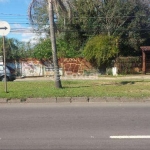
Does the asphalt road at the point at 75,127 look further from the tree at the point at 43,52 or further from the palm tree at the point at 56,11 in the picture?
the tree at the point at 43,52

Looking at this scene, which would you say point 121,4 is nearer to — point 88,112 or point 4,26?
point 4,26

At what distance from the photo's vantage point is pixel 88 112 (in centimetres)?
908

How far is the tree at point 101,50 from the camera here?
29.2 m

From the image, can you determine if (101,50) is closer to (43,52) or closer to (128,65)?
(128,65)

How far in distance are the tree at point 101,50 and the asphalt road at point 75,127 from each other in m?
19.0

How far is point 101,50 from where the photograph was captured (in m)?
29.0

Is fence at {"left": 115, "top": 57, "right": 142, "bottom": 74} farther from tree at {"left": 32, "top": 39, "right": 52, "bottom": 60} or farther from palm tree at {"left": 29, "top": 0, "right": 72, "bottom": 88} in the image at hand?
palm tree at {"left": 29, "top": 0, "right": 72, "bottom": 88}

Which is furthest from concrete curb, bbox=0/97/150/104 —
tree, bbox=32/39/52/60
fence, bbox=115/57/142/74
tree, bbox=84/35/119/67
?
tree, bbox=32/39/52/60

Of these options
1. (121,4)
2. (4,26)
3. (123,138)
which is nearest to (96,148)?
(123,138)

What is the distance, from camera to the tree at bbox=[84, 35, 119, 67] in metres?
29.2

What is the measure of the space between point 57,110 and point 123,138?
12.1 feet

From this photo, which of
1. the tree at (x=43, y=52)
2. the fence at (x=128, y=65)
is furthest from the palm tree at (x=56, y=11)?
the tree at (x=43, y=52)

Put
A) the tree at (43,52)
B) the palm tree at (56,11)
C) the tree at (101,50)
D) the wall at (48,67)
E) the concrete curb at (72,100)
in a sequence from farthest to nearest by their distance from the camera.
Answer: the tree at (43,52) < the wall at (48,67) < the tree at (101,50) < the palm tree at (56,11) < the concrete curb at (72,100)

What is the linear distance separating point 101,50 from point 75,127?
879 inches
